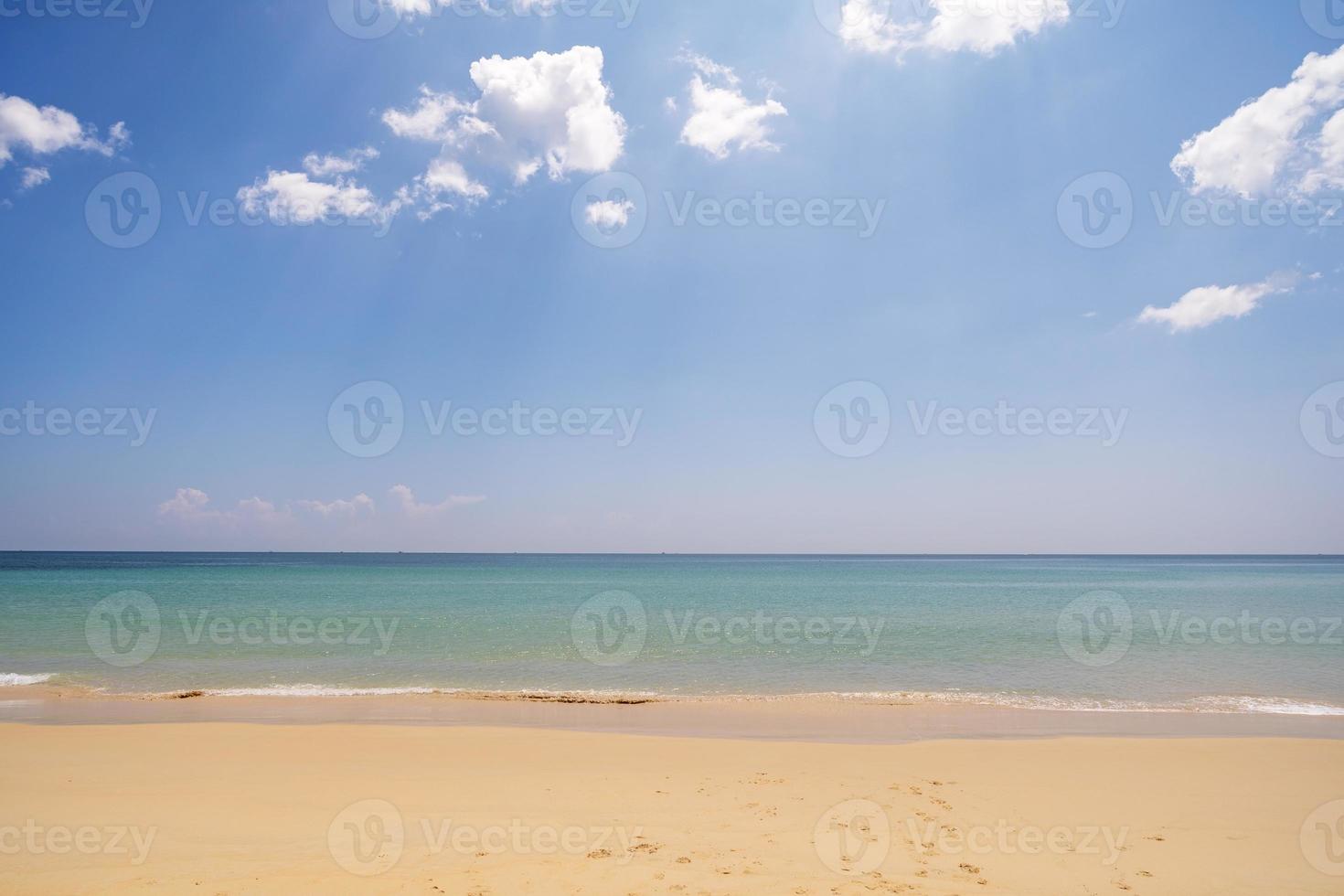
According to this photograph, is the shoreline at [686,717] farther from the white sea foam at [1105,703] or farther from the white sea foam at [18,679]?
the white sea foam at [18,679]

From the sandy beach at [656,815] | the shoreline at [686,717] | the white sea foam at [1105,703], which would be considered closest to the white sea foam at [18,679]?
the shoreline at [686,717]

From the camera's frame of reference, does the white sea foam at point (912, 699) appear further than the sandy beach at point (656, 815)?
Yes

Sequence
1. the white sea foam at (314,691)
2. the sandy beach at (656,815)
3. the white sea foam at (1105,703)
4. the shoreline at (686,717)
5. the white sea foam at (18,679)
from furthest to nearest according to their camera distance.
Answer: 1. the white sea foam at (18,679)
2. the white sea foam at (314,691)
3. the white sea foam at (1105,703)
4. the shoreline at (686,717)
5. the sandy beach at (656,815)

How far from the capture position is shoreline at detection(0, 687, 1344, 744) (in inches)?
482

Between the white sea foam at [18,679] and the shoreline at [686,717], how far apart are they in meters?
1.18

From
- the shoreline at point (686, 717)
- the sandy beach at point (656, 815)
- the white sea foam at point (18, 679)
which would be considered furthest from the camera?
the white sea foam at point (18, 679)

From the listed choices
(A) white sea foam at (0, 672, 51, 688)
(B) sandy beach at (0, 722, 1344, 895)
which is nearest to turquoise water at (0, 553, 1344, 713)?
(A) white sea foam at (0, 672, 51, 688)

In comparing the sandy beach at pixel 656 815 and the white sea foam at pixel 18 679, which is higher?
the white sea foam at pixel 18 679

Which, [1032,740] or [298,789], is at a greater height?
[1032,740]

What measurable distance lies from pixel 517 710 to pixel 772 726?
559 cm

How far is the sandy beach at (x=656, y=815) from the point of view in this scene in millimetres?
6453

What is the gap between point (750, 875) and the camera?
634 cm

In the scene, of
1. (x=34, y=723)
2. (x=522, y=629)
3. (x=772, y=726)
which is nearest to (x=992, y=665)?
(x=772, y=726)

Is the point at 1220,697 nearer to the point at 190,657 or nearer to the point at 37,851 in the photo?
the point at 37,851
